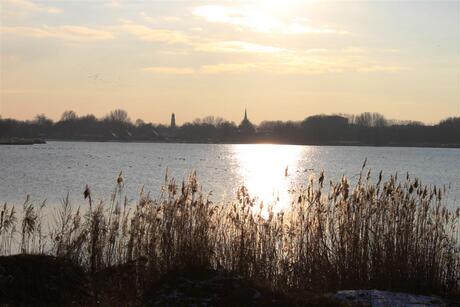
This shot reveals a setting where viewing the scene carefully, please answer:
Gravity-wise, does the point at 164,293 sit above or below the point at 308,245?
below

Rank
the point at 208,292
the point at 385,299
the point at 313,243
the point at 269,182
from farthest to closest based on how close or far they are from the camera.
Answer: the point at 269,182, the point at 313,243, the point at 385,299, the point at 208,292

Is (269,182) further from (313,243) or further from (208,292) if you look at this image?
(208,292)

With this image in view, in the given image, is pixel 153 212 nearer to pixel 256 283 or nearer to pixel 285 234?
pixel 285 234

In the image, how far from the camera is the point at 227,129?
188875mm

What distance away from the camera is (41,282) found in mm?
8852

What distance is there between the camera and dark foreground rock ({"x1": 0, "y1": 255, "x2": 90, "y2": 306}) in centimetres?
856

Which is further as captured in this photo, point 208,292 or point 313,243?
point 313,243

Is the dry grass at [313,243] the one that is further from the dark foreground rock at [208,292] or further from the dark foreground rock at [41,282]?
the dark foreground rock at [41,282]

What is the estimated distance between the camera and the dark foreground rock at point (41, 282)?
28.1ft

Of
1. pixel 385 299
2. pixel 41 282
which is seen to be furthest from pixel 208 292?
pixel 385 299

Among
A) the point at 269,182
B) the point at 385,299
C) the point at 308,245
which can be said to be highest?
the point at 308,245

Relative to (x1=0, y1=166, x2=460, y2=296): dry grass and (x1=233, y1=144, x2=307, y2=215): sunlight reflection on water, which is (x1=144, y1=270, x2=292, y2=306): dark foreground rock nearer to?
(x1=0, y1=166, x2=460, y2=296): dry grass

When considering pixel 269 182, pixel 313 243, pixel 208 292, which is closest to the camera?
pixel 208 292

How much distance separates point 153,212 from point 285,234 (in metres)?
2.58
